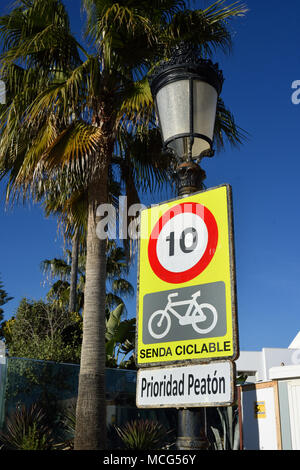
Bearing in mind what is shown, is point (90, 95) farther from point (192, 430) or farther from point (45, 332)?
point (45, 332)

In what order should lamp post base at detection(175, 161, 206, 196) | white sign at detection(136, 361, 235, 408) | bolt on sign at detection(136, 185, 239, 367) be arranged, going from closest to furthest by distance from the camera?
1. white sign at detection(136, 361, 235, 408)
2. bolt on sign at detection(136, 185, 239, 367)
3. lamp post base at detection(175, 161, 206, 196)

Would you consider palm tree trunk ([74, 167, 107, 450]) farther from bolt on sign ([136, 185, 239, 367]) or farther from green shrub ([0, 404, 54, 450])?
bolt on sign ([136, 185, 239, 367])

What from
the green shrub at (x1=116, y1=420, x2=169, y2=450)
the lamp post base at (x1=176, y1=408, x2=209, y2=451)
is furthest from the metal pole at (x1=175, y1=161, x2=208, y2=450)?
the green shrub at (x1=116, y1=420, x2=169, y2=450)

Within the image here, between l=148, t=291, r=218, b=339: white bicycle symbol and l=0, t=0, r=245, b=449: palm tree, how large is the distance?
6073mm

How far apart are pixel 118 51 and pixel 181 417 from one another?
823cm

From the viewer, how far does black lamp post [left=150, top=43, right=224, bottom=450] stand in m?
3.15

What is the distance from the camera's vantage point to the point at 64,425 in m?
11.6

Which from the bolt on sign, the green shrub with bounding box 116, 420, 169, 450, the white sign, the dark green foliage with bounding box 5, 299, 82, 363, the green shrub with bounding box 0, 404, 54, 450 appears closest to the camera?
the white sign

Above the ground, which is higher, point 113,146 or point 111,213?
point 113,146

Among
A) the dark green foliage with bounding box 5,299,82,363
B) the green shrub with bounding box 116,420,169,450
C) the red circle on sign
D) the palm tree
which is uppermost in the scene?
the palm tree

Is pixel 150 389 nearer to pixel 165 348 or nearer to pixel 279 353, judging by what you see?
pixel 165 348

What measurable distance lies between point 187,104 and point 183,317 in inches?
61.2

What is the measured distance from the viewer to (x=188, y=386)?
215 cm

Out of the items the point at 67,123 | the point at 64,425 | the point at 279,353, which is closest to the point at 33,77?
the point at 67,123
